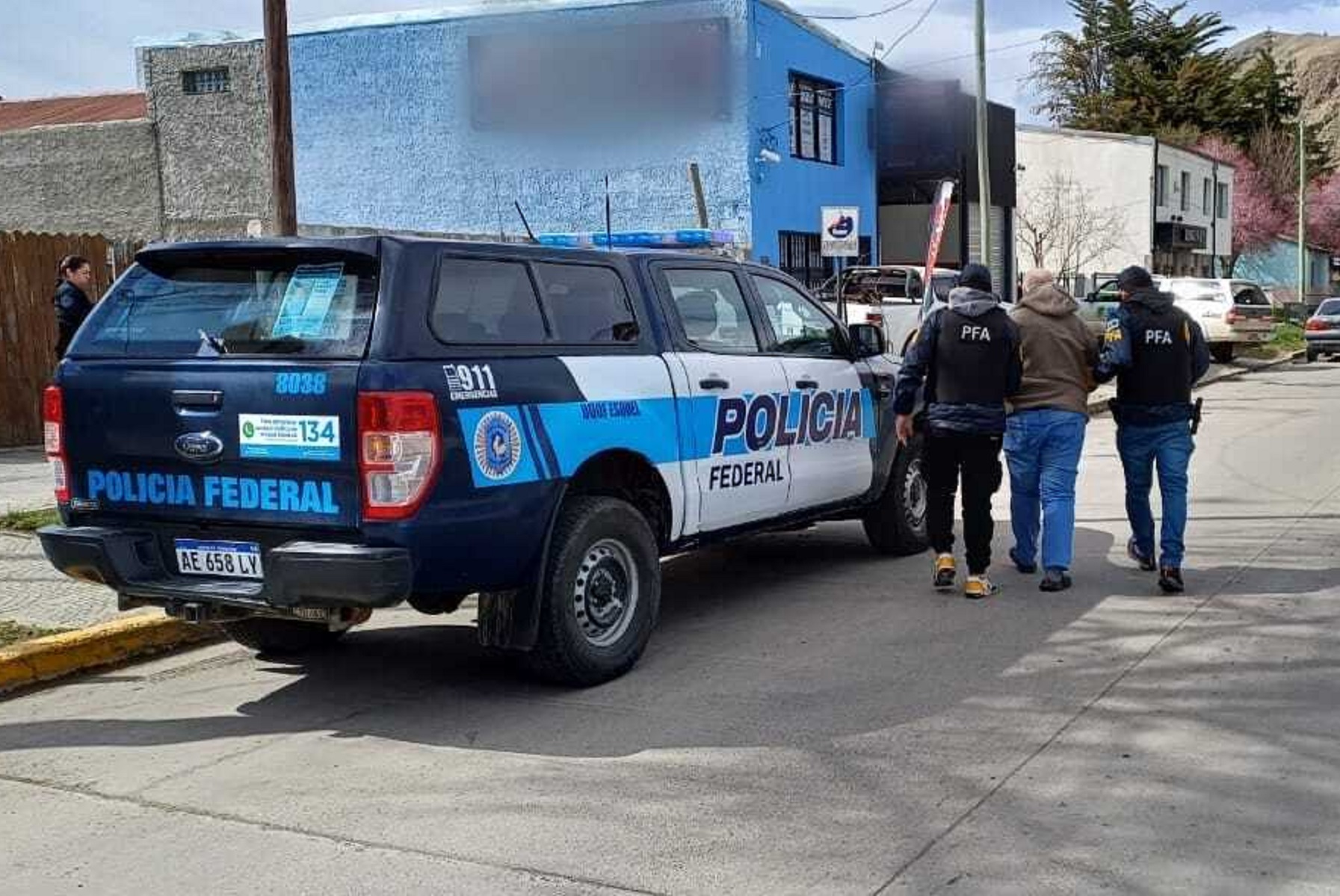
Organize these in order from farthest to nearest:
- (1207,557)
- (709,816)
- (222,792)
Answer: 1. (1207,557)
2. (222,792)
3. (709,816)

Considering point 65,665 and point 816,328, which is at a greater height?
point 816,328

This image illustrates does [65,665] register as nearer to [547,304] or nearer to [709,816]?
[547,304]

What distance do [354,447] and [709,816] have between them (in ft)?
6.11

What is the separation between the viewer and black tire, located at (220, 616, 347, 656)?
21.5 ft

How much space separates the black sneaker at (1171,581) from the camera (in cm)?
750

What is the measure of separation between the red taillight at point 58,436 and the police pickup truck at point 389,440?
1cm

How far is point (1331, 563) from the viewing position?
26.9 feet

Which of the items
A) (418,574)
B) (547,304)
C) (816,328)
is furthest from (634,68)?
(418,574)

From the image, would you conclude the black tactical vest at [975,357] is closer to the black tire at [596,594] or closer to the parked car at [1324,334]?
the black tire at [596,594]

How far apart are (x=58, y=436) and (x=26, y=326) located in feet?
29.1

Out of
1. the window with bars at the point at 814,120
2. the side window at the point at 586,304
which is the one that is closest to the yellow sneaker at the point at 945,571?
the side window at the point at 586,304

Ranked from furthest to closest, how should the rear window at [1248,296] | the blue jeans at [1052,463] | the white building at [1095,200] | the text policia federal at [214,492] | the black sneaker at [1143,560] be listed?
the white building at [1095,200] → the rear window at [1248,296] → the black sneaker at [1143,560] → the blue jeans at [1052,463] → the text policia federal at [214,492]

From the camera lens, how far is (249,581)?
531cm

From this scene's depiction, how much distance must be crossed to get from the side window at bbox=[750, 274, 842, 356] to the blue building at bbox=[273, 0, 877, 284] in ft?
35.3
